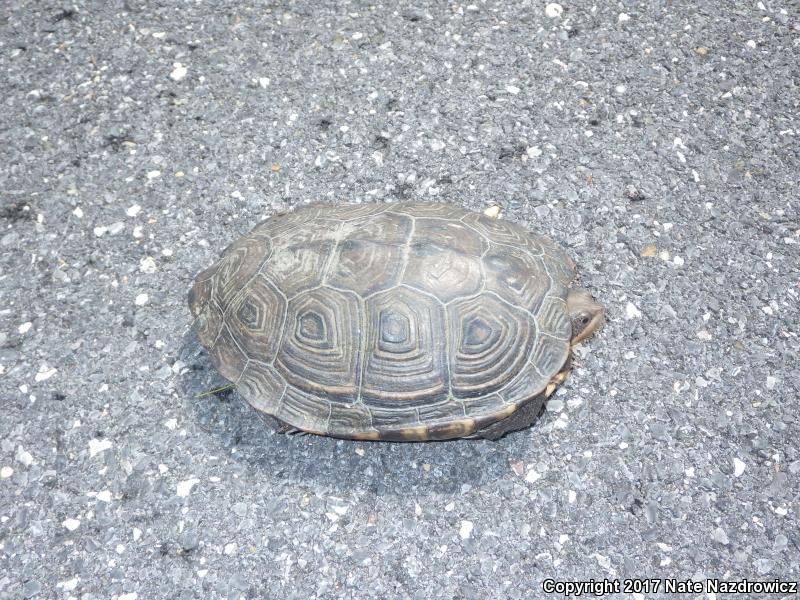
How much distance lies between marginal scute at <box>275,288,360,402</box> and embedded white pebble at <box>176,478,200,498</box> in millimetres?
763

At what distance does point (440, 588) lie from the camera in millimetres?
3012

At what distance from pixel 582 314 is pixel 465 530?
1118 mm

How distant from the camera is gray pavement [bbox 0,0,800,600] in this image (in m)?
3.10

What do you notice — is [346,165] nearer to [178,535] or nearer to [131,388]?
[131,388]

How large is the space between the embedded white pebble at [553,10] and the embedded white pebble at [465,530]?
11.5 feet

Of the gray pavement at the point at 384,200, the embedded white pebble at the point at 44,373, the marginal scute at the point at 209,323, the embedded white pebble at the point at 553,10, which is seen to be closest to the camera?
the gray pavement at the point at 384,200

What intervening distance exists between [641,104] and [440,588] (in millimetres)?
3172

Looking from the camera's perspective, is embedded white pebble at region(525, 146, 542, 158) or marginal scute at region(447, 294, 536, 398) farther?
embedded white pebble at region(525, 146, 542, 158)

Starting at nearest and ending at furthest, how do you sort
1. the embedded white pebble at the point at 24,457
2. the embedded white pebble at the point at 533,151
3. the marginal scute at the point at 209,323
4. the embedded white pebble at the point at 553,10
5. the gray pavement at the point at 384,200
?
the gray pavement at the point at 384,200 → the marginal scute at the point at 209,323 → the embedded white pebble at the point at 24,457 → the embedded white pebble at the point at 533,151 → the embedded white pebble at the point at 553,10

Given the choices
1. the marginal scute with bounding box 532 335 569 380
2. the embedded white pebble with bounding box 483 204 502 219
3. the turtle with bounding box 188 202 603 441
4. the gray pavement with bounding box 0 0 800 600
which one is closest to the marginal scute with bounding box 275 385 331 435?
the turtle with bounding box 188 202 603 441

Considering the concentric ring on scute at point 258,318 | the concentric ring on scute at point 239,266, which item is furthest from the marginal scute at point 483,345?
the concentric ring on scute at point 239,266

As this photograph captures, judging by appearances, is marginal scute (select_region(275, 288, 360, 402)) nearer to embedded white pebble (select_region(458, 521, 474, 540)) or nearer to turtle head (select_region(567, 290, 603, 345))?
embedded white pebble (select_region(458, 521, 474, 540))

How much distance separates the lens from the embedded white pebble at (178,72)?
15.2 ft

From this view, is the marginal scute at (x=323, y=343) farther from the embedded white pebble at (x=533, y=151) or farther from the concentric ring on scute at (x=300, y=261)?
the embedded white pebble at (x=533, y=151)
